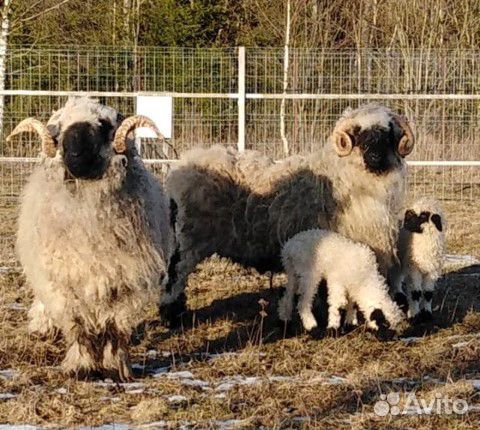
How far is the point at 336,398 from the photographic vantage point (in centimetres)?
624

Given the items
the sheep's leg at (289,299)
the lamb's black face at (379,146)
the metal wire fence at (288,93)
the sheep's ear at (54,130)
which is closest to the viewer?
the sheep's ear at (54,130)

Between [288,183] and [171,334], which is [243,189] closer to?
[288,183]

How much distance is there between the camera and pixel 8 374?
6.97m

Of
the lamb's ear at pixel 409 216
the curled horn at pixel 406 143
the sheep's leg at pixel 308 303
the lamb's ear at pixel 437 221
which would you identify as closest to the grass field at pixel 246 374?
the sheep's leg at pixel 308 303

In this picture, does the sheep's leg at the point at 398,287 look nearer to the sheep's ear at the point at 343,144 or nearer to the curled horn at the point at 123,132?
the sheep's ear at the point at 343,144

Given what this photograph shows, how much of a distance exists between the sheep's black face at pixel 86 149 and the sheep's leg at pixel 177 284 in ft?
7.09

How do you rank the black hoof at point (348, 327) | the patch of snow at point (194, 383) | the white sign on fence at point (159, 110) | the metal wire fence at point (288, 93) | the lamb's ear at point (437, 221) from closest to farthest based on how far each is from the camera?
the patch of snow at point (194, 383) < the black hoof at point (348, 327) < the lamb's ear at point (437, 221) < the white sign on fence at point (159, 110) < the metal wire fence at point (288, 93)

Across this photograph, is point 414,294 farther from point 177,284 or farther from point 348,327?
point 177,284

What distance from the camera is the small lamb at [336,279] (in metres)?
7.95

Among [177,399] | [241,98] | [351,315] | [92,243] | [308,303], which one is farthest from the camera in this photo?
[241,98]

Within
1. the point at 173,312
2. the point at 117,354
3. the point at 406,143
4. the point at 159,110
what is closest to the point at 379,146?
the point at 406,143

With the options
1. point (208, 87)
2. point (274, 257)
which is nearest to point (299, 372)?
point (274, 257)

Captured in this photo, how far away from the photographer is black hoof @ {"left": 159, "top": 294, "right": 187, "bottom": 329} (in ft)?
28.7

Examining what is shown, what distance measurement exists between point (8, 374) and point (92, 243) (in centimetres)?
108
